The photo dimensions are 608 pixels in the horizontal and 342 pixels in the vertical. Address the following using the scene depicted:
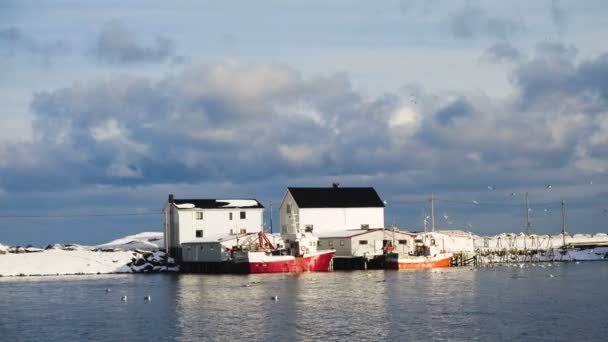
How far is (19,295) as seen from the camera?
77.8 meters

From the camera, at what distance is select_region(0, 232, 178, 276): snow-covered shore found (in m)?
111

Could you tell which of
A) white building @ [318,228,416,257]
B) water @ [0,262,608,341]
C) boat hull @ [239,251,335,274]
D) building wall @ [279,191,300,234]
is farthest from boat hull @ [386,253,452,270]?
water @ [0,262,608,341]

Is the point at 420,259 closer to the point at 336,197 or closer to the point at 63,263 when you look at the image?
the point at 336,197

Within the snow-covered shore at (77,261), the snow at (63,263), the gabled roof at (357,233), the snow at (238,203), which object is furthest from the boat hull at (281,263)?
the snow at (63,263)

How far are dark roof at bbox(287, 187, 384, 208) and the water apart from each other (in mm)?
25378

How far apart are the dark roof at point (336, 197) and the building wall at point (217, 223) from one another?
541 cm

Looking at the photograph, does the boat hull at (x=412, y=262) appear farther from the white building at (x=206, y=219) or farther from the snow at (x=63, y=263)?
the snow at (x=63, y=263)

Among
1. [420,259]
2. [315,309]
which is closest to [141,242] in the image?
[420,259]

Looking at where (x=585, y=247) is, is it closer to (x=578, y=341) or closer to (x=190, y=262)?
(x=190, y=262)

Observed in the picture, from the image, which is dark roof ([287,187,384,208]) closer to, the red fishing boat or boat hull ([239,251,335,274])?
the red fishing boat

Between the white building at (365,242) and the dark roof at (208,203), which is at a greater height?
the dark roof at (208,203)

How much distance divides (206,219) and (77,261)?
1605 cm

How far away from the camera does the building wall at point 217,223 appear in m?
113

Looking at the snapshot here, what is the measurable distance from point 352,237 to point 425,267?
31.5ft
